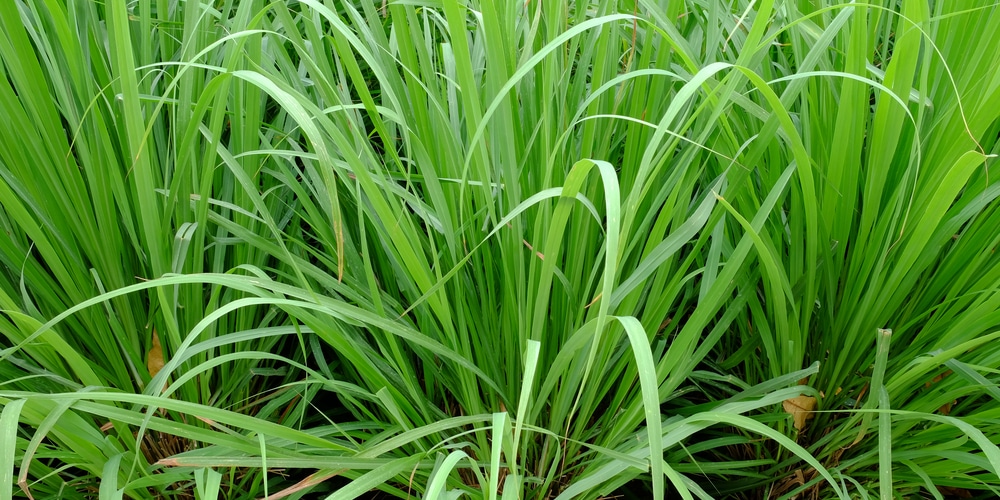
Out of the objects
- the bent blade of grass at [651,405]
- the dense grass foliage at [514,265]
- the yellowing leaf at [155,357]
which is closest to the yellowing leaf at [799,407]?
the dense grass foliage at [514,265]

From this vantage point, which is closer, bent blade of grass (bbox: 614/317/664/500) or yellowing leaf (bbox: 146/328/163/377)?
bent blade of grass (bbox: 614/317/664/500)

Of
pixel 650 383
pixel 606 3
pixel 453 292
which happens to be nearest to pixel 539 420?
pixel 453 292

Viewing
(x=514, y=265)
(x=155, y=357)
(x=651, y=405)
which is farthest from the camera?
(x=155, y=357)

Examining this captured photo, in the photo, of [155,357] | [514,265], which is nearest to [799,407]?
[514,265]

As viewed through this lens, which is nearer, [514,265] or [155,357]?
[514,265]

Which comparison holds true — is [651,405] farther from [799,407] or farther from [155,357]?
[155,357]

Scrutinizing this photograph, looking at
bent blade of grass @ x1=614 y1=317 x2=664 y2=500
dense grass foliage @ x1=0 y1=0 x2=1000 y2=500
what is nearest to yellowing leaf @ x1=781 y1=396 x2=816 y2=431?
dense grass foliage @ x1=0 y1=0 x2=1000 y2=500

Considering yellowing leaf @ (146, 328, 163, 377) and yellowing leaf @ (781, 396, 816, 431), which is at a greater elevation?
yellowing leaf @ (146, 328, 163, 377)

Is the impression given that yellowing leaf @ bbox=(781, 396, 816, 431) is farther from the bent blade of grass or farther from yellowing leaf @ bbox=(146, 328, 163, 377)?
yellowing leaf @ bbox=(146, 328, 163, 377)
